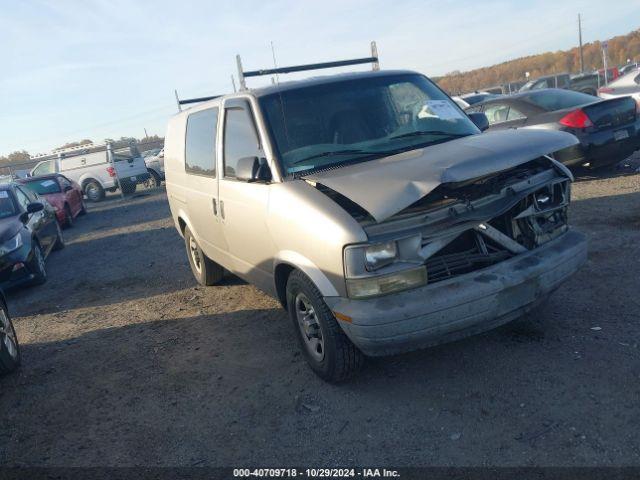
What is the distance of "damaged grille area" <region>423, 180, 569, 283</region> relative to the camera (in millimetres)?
3377

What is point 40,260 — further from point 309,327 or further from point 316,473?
point 316,473

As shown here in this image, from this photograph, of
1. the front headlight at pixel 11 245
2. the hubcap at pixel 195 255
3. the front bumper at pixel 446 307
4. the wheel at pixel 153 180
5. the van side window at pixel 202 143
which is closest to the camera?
the front bumper at pixel 446 307

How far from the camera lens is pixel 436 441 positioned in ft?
9.77

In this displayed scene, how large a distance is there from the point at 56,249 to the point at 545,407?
34.7ft

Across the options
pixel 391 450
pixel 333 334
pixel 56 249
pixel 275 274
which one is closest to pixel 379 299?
pixel 333 334

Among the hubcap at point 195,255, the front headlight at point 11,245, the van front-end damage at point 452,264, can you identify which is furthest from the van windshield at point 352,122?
the front headlight at point 11,245

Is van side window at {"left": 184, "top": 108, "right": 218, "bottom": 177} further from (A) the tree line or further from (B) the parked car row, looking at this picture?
(A) the tree line

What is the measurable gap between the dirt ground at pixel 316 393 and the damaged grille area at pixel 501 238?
764 mm

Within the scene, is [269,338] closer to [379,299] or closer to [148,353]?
[148,353]

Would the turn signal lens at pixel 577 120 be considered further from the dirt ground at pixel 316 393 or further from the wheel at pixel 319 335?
the wheel at pixel 319 335

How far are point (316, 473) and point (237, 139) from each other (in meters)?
2.78

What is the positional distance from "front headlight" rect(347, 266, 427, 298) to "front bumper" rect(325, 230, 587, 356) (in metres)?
0.04

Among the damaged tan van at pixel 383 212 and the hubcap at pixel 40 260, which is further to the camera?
the hubcap at pixel 40 260

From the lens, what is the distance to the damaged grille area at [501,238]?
11.1ft
